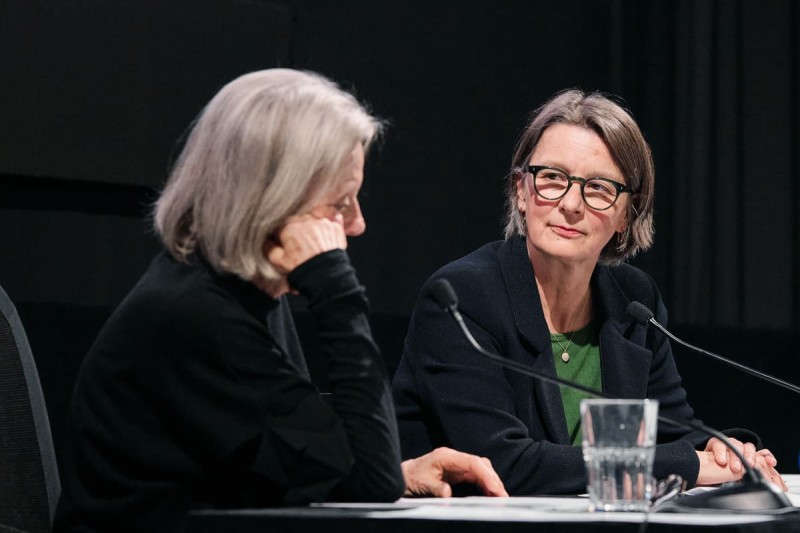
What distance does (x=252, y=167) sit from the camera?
4.86 ft

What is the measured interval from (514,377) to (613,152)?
0.52 m

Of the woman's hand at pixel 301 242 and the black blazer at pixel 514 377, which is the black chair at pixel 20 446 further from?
the black blazer at pixel 514 377

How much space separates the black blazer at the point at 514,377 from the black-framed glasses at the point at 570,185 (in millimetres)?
131

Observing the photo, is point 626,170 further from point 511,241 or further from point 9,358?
point 9,358

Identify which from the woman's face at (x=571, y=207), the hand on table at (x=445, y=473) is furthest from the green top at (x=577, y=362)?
the hand on table at (x=445, y=473)

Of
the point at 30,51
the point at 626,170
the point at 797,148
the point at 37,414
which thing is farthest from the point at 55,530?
the point at 797,148

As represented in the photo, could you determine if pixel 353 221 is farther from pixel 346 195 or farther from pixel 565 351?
pixel 565 351

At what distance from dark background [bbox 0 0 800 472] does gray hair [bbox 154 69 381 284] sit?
57.1 inches

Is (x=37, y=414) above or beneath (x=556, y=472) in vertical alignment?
above

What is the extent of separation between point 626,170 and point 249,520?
135 centimetres

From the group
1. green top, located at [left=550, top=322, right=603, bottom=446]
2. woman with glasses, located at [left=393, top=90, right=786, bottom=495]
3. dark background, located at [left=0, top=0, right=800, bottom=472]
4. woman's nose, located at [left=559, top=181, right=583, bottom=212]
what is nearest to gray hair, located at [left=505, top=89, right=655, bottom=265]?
woman with glasses, located at [left=393, top=90, right=786, bottom=495]

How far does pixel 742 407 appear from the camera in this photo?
3.16m

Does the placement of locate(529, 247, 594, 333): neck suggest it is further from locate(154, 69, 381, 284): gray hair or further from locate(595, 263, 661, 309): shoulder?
locate(154, 69, 381, 284): gray hair

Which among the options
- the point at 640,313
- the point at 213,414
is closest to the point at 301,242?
the point at 213,414
